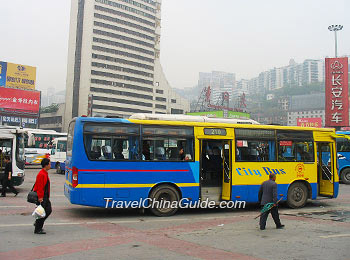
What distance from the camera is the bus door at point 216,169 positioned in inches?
440

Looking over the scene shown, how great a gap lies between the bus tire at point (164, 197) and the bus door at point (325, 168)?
5849 mm

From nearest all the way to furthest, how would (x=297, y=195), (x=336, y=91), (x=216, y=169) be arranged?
1. (x=216, y=169)
2. (x=297, y=195)
3. (x=336, y=91)

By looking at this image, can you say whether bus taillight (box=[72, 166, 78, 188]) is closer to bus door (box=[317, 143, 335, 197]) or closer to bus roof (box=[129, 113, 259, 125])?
bus roof (box=[129, 113, 259, 125])

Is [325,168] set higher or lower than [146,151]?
lower

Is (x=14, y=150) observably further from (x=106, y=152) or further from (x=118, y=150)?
(x=118, y=150)

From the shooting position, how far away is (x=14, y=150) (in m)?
15.6

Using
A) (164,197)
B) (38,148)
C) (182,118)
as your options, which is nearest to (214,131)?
(182,118)

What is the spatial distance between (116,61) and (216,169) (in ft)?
360

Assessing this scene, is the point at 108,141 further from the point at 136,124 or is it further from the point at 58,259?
the point at 58,259

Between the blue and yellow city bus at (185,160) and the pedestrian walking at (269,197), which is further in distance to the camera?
the blue and yellow city bus at (185,160)

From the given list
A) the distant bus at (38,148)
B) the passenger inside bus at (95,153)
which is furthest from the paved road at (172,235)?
the distant bus at (38,148)

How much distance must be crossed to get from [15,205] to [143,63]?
377ft

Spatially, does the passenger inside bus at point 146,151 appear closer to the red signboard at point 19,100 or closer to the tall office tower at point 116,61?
the red signboard at point 19,100

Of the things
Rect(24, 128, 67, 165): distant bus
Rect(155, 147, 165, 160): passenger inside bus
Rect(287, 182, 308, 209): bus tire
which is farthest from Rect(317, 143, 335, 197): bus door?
Rect(24, 128, 67, 165): distant bus
